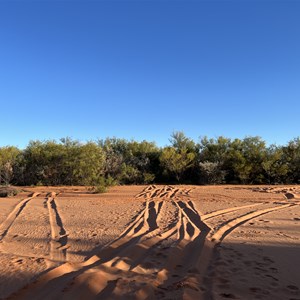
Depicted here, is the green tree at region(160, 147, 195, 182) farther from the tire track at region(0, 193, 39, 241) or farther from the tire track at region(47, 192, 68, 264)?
the tire track at region(47, 192, 68, 264)

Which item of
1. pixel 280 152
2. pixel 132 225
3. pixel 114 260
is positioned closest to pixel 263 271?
pixel 114 260

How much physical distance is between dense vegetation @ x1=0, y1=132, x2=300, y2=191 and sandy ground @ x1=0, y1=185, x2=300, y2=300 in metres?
14.6

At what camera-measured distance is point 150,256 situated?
18.2 feet

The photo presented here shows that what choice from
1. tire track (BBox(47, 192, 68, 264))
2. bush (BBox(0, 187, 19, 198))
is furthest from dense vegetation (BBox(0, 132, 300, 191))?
tire track (BBox(47, 192, 68, 264))

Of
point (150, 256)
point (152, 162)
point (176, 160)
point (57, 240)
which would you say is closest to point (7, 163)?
point (152, 162)

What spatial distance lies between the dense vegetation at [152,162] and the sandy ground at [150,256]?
14649 mm

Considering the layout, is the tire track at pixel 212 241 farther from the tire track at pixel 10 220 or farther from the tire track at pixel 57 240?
the tire track at pixel 10 220

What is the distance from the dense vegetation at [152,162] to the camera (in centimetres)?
2475

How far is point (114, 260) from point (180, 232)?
2556 millimetres

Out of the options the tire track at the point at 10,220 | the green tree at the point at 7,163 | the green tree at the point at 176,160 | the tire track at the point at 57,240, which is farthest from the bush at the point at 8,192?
the green tree at the point at 176,160

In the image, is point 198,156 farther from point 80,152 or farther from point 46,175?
point 46,175

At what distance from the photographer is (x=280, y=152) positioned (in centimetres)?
2680

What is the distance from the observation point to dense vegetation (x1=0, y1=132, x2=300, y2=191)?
2475 cm

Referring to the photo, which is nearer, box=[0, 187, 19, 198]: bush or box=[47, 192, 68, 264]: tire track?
box=[47, 192, 68, 264]: tire track
